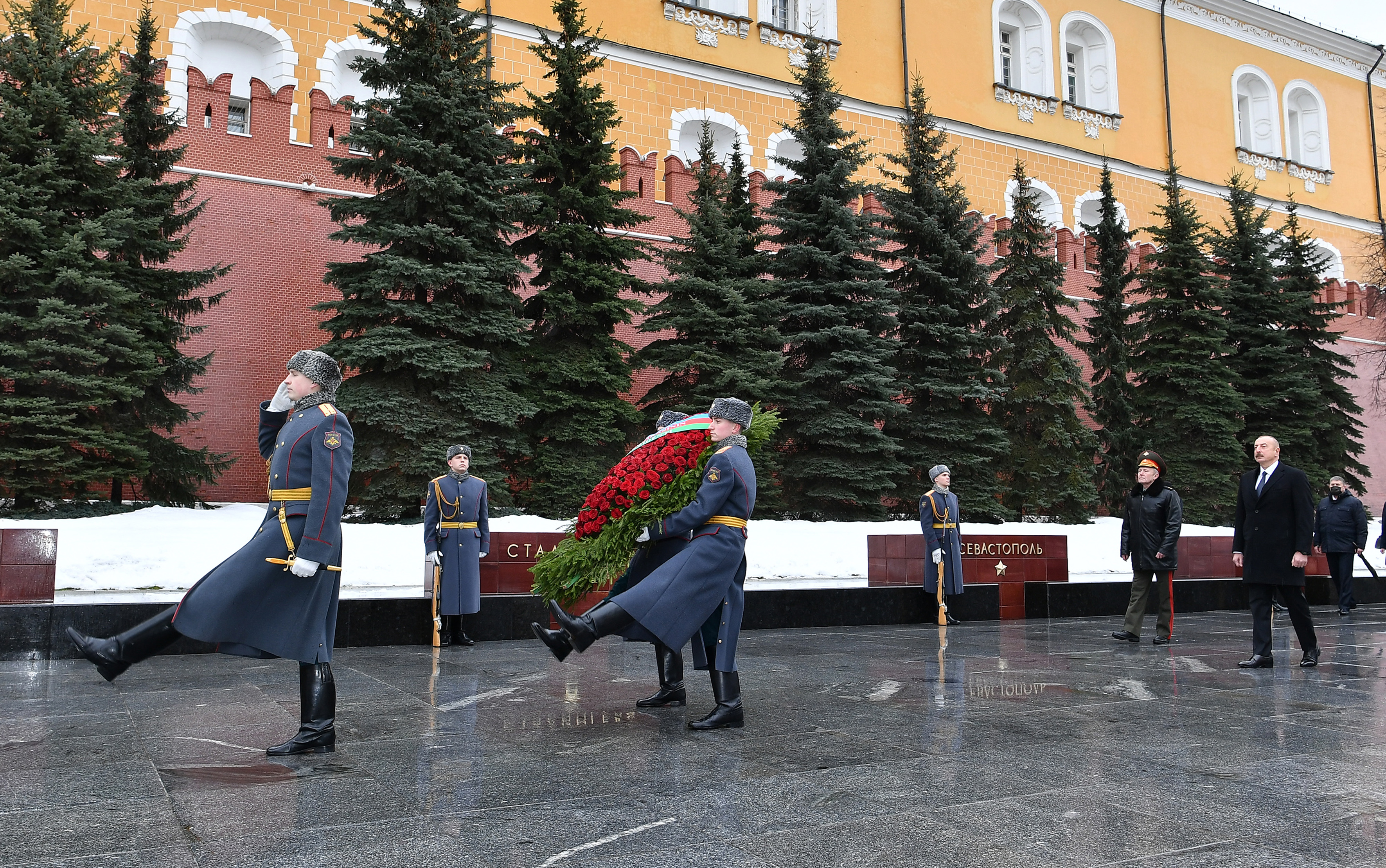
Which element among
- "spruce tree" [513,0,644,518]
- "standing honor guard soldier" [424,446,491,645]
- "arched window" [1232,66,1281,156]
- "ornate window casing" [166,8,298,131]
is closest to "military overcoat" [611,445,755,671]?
"standing honor guard soldier" [424,446,491,645]

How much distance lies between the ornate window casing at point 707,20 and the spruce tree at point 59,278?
14147 millimetres

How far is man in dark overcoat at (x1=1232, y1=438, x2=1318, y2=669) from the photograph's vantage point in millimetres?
6805

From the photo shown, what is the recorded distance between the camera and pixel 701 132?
80.4 ft

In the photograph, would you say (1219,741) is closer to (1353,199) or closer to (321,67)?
(321,67)

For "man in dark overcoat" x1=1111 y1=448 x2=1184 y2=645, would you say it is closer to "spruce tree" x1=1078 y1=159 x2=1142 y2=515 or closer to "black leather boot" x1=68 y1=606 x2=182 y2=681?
"black leather boot" x1=68 y1=606 x2=182 y2=681

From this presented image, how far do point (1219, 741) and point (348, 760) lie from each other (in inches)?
141

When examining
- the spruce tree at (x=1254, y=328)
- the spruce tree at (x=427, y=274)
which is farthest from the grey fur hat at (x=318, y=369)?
the spruce tree at (x=1254, y=328)

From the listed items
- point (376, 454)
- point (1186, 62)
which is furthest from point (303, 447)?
point (1186, 62)

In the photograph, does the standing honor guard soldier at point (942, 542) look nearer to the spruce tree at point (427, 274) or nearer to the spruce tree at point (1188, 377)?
the spruce tree at point (427, 274)

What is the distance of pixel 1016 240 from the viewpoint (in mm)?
21125

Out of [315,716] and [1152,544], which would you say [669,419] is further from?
[1152,544]

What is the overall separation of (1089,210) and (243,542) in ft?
86.9

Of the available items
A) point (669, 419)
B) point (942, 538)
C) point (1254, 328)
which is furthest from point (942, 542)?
point (1254, 328)

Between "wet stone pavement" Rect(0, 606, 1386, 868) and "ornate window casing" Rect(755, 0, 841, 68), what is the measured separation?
22484 millimetres
